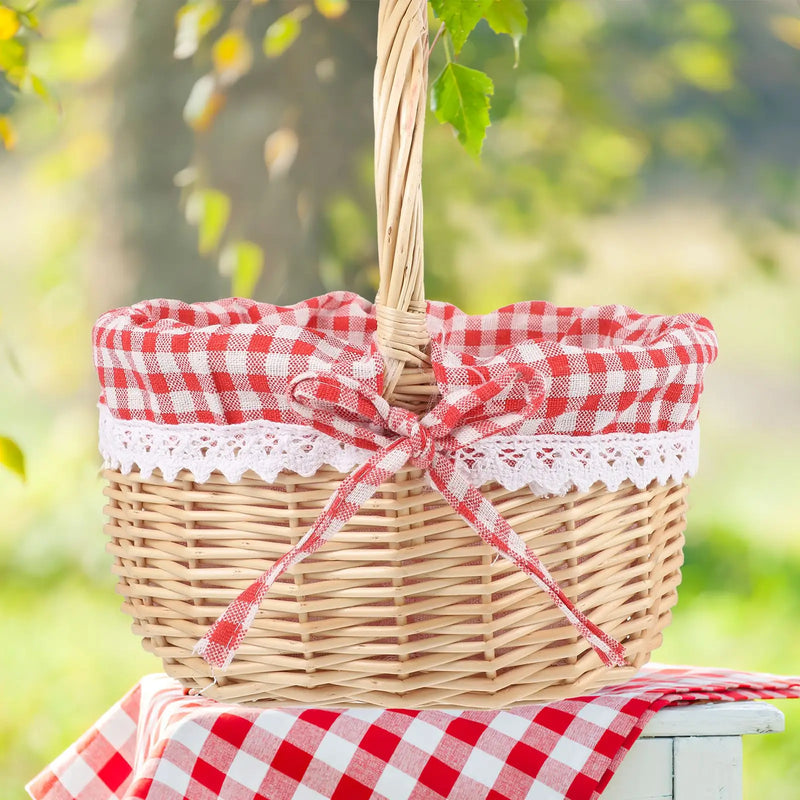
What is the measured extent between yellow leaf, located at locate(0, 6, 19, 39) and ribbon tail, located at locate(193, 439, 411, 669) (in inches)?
27.5

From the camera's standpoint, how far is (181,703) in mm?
675

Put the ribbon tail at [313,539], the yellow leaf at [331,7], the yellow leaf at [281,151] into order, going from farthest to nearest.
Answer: the yellow leaf at [281,151], the yellow leaf at [331,7], the ribbon tail at [313,539]

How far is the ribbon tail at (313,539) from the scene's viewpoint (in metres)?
0.51

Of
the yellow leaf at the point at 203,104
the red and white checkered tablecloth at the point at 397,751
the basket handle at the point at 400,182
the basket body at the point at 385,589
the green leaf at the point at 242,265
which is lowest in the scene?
the red and white checkered tablecloth at the point at 397,751

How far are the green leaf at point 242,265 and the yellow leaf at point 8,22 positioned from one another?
55cm

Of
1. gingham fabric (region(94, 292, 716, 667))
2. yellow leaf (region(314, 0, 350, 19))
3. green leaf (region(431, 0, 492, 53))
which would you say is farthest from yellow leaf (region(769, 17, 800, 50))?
gingham fabric (region(94, 292, 716, 667))

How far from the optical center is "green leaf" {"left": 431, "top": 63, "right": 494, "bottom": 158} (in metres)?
0.69

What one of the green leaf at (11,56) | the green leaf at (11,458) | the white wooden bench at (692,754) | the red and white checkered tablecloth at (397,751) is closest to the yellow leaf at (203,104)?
the green leaf at (11,56)

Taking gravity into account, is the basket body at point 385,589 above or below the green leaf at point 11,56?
below

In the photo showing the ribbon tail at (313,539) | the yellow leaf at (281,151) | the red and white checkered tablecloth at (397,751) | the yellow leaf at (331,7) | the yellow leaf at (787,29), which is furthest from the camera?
the yellow leaf at (787,29)

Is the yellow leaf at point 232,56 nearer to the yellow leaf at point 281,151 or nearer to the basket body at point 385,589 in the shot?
the yellow leaf at point 281,151

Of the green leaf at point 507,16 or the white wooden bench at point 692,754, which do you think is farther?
the green leaf at point 507,16

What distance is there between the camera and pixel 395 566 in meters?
0.54

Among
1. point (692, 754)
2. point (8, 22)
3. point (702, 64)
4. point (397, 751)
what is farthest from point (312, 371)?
point (702, 64)
